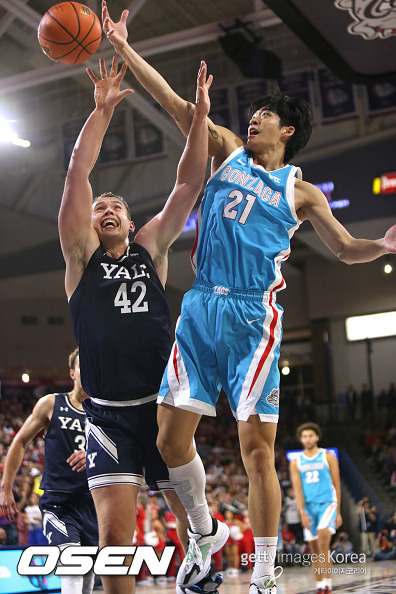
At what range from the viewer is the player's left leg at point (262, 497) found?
3.19 metres

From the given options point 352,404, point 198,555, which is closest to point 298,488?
point 198,555

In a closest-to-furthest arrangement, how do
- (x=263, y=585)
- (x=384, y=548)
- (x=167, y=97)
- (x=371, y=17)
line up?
(x=263, y=585) < (x=167, y=97) < (x=371, y=17) < (x=384, y=548)

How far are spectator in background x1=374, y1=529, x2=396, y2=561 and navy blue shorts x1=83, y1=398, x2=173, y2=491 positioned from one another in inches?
492

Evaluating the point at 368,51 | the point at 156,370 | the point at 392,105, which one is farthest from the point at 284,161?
the point at 392,105

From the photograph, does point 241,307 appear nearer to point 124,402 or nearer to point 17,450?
point 124,402

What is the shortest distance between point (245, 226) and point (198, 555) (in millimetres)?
1688

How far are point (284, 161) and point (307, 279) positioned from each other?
71.5ft

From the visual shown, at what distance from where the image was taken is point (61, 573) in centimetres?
364

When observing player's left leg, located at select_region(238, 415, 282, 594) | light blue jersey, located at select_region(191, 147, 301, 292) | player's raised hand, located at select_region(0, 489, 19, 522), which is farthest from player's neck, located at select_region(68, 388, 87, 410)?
player's left leg, located at select_region(238, 415, 282, 594)

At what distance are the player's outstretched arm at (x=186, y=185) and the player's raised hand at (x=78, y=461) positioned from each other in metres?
1.59

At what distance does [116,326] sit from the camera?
348 centimetres

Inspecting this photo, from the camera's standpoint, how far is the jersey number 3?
3539 millimetres

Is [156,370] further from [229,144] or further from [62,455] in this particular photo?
[62,455]

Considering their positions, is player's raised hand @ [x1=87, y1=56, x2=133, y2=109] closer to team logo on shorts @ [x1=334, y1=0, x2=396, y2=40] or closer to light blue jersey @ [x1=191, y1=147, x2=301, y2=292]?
light blue jersey @ [x1=191, y1=147, x2=301, y2=292]
